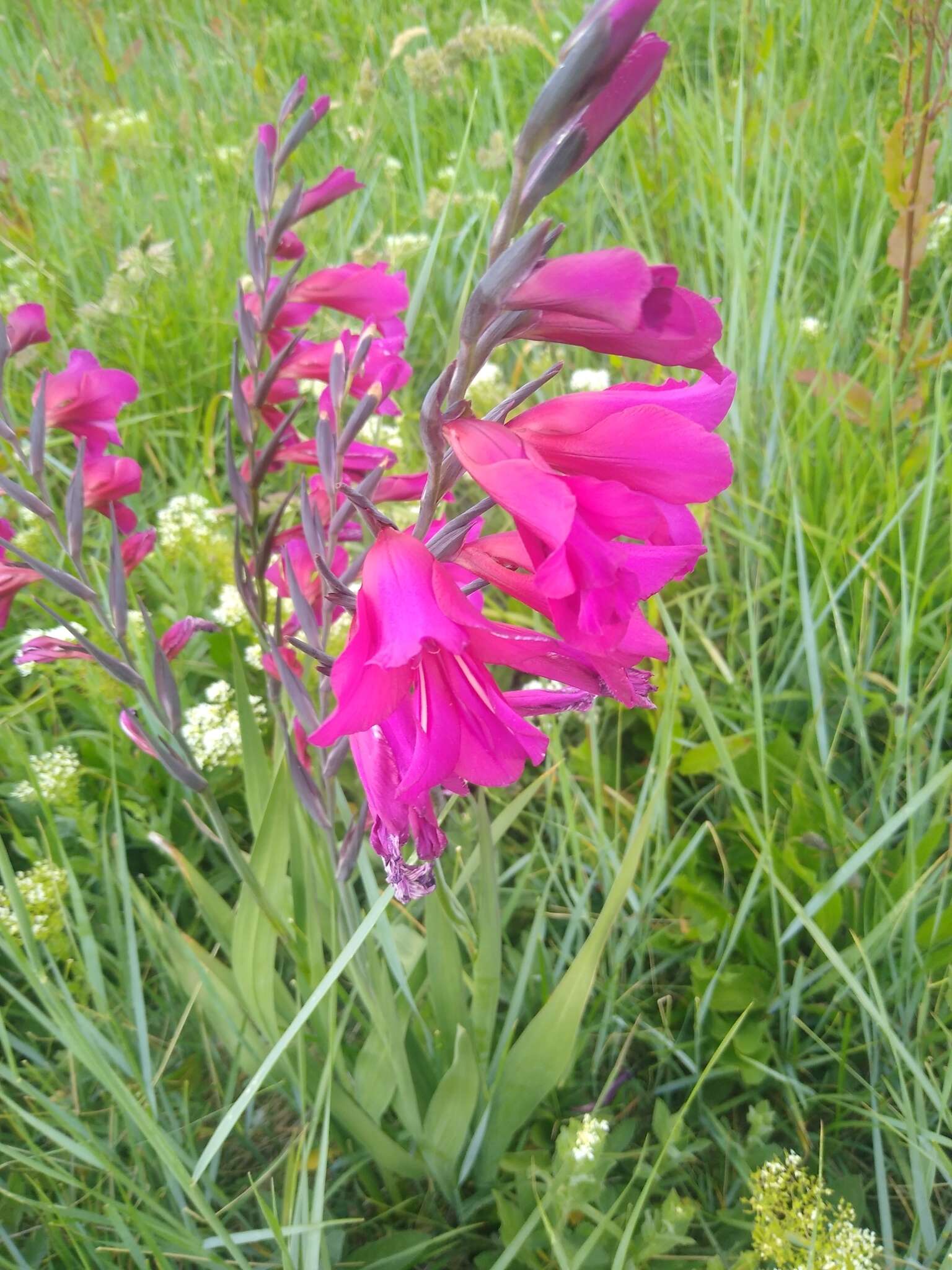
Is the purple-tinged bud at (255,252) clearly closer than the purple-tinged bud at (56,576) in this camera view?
No

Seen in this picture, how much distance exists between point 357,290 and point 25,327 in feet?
1.21

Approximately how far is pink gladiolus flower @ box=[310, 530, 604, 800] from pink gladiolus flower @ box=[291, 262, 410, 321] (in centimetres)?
53

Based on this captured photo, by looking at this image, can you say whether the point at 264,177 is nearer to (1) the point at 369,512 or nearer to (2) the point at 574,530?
(1) the point at 369,512

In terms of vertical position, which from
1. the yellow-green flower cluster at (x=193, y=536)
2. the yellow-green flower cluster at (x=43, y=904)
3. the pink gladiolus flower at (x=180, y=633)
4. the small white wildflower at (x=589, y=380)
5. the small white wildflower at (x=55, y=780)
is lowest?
the yellow-green flower cluster at (x=43, y=904)

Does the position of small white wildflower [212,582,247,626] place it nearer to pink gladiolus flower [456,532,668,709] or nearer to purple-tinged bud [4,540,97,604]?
purple-tinged bud [4,540,97,604]

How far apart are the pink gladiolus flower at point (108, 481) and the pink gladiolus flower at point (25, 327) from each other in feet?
0.45

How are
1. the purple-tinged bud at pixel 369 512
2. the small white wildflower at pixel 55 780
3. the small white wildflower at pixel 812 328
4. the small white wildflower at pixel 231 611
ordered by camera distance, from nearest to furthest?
1. the purple-tinged bud at pixel 369 512
2. the small white wildflower at pixel 55 780
3. the small white wildflower at pixel 231 611
4. the small white wildflower at pixel 812 328

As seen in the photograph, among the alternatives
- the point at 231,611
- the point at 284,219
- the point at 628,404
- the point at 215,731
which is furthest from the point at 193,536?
the point at 628,404

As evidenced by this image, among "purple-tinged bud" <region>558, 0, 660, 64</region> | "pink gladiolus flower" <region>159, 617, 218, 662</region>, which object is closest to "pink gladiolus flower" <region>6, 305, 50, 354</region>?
"pink gladiolus flower" <region>159, 617, 218, 662</region>

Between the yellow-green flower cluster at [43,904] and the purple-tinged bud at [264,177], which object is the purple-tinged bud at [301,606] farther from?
the yellow-green flower cluster at [43,904]

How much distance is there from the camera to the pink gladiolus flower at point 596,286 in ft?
1.67

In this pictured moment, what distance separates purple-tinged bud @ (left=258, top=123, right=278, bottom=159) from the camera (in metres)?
1.02

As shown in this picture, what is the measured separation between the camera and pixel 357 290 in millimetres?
1058

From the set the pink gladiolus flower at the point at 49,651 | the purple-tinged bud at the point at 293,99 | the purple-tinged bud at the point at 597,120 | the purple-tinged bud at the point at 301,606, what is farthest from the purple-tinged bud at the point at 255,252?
the purple-tinged bud at the point at 597,120
